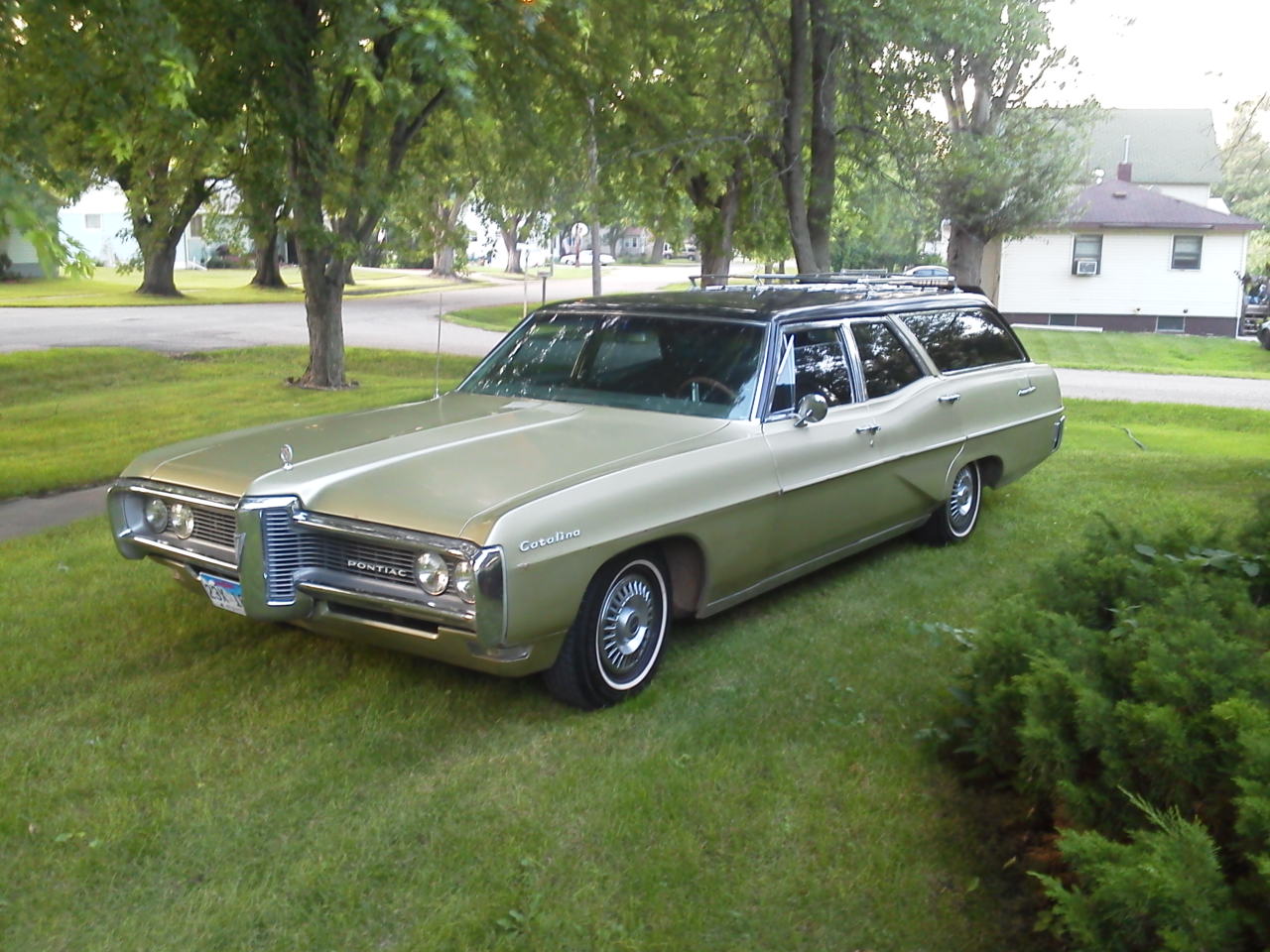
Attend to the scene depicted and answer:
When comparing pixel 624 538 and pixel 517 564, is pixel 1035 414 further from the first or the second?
pixel 517 564

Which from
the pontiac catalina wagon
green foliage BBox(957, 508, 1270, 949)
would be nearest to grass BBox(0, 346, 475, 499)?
the pontiac catalina wagon

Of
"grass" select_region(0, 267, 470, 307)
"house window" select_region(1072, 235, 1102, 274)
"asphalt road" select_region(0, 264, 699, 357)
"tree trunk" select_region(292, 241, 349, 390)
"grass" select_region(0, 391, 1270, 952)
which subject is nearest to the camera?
"grass" select_region(0, 391, 1270, 952)

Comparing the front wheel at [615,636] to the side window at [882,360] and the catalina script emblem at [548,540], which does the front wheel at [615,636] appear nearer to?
the catalina script emblem at [548,540]

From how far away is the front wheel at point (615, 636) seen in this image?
4.77 meters

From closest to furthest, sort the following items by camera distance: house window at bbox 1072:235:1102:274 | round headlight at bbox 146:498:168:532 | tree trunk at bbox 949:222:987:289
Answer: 1. round headlight at bbox 146:498:168:532
2. tree trunk at bbox 949:222:987:289
3. house window at bbox 1072:235:1102:274

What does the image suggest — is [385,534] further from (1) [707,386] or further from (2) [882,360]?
(2) [882,360]

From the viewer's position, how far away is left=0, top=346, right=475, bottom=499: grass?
10305mm

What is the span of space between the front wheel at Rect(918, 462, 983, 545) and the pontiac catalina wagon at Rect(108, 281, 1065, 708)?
1.2 inches

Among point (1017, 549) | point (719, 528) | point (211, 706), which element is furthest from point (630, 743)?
point (1017, 549)

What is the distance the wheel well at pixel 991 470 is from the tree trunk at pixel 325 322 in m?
9.45

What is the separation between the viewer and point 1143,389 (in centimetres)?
1889

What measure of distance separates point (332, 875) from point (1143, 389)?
57.8 feet

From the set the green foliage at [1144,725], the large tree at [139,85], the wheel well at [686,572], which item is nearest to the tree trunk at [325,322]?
the large tree at [139,85]

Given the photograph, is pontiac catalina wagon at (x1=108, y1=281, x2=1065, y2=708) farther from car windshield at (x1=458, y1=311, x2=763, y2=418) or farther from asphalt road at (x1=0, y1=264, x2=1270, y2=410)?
asphalt road at (x1=0, y1=264, x2=1270, y2=410)
